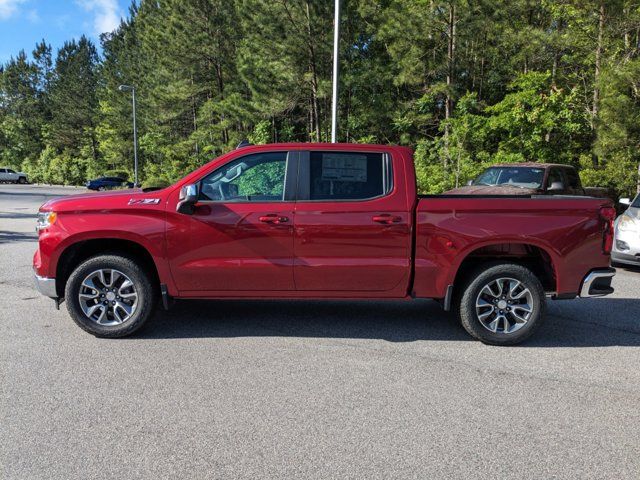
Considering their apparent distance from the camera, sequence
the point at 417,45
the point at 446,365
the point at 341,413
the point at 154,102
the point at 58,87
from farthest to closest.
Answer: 1. the point at 58,87
2. the point at 154,102
3. the point at 417,45
4. the point at 446,365
5. the point at 341,413

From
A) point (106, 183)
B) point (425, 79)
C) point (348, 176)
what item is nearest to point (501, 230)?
point (348, 176)

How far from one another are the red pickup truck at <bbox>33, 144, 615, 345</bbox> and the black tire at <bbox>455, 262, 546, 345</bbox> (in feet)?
0.04

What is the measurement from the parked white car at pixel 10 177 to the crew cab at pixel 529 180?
6443cm

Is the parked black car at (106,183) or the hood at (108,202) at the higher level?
the parked black car at (106,183)

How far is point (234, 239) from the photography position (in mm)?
5176

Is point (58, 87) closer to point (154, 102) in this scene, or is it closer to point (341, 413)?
point (154, 102)

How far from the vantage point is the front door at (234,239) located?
517cm

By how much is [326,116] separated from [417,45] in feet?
26.0

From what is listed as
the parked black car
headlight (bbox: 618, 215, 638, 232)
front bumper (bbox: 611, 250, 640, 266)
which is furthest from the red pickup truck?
the parked black car

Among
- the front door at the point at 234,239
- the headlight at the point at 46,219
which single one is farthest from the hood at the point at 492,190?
the headlight at the point at 46,219

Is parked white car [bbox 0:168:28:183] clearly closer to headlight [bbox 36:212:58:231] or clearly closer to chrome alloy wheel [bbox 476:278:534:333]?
headlight [bbox 36:212:58:231]

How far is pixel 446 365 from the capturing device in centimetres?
473

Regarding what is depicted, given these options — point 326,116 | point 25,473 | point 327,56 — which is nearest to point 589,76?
point 327,56

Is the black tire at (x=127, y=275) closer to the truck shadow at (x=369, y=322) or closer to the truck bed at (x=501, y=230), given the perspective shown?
the truck shadow at (x=369, y=322)
